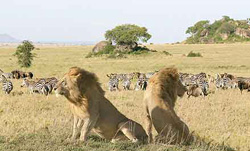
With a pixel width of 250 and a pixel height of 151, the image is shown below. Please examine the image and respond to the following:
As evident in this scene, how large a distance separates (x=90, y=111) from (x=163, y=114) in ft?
4.29

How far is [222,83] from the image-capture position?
19344mm

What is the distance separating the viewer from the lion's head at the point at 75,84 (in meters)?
6.51

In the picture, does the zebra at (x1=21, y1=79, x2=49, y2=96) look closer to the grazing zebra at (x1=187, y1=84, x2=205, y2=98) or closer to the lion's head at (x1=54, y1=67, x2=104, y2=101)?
the grazing zebra at (x1=187, y1=84, x2=205, y2=98)

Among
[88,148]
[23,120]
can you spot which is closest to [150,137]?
[88,148]

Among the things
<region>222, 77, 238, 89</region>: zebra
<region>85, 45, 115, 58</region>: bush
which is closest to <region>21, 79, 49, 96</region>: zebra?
<region>222, 77, 238, 89</region>: zebra

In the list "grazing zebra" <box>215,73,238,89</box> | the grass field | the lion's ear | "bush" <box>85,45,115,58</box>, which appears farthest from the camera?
"bush" <box>85,45,115,58</box>

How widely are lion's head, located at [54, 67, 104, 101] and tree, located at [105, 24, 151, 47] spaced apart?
49.4 meters

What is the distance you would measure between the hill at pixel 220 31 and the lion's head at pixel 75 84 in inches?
3772

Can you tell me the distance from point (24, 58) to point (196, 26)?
8713 cm

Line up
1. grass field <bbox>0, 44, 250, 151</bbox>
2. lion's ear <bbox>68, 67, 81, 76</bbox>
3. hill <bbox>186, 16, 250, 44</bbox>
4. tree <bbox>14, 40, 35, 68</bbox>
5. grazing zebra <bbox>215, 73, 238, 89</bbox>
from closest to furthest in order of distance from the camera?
grass field <bbox>0, 44, 250, 151</bbox> < lion's ear <bbox>68, 67, 81, 76</bbox> < grazing zebra <bbox>215, 73, 238, 89</bbox> < tree <bbox>14, 40, 35, 68</bbox> < hill <bbox>186, 16, 250, 44</bbox>

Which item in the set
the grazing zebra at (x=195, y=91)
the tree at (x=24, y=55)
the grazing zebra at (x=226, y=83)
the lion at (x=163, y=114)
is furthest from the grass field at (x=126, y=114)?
the tree at (x=24, y=55)

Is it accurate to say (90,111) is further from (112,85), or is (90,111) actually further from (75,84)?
(112,85)

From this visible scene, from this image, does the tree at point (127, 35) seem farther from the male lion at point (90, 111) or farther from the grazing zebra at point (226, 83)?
the male lion at point (90, 111)

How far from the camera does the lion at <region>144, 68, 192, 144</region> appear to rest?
675cm
